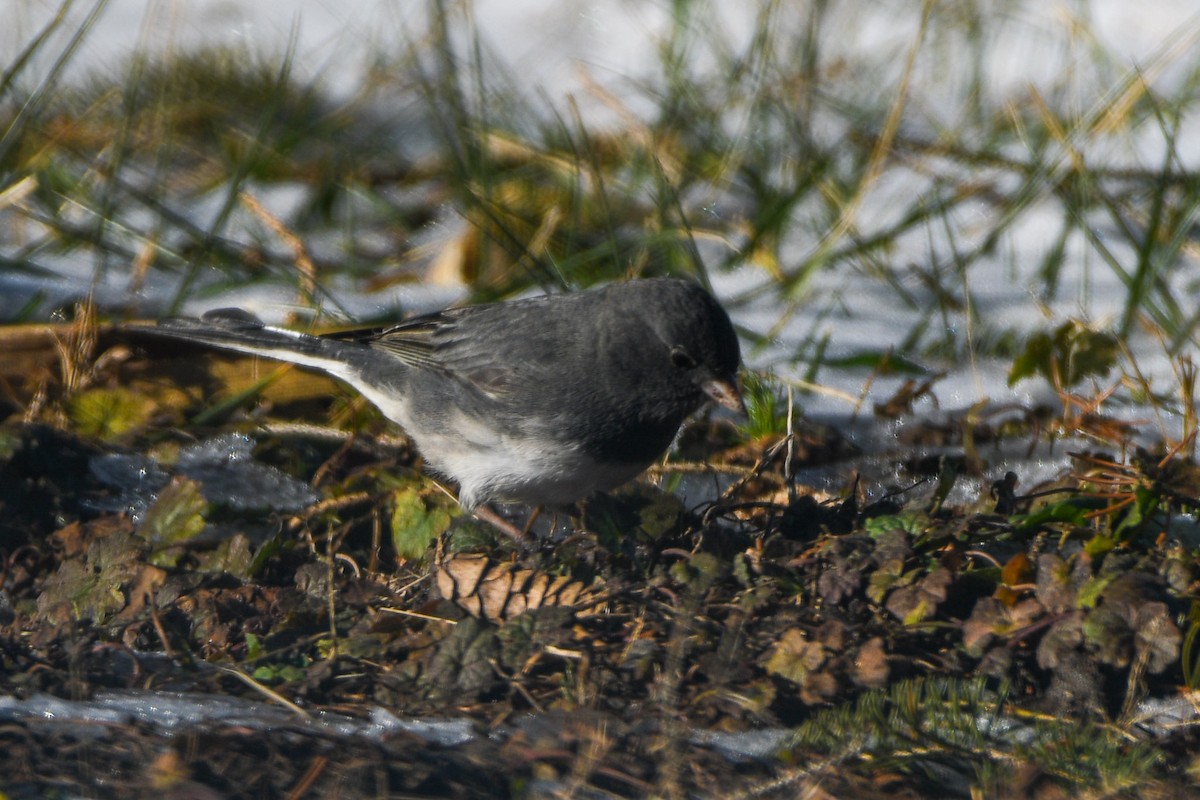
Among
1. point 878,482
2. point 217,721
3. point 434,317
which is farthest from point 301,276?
point 217,721

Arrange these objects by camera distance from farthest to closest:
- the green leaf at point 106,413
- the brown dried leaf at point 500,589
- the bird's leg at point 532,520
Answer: the green leaf at point 106,413
the bird's leg at point 532,520
the brown dried leaf at point 500,589

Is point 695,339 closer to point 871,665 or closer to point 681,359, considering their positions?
point 681,359

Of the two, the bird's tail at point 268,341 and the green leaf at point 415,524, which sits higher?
the bird's tail at point 268,341

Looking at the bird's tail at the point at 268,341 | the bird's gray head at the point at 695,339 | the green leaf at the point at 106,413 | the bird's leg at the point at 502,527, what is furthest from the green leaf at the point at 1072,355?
the green leaf at the point at 106,413

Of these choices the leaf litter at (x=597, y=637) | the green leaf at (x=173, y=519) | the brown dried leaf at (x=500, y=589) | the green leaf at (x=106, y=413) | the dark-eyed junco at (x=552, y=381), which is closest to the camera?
the leaf litter at (x=597, y=637)

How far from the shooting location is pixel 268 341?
10.4 feet

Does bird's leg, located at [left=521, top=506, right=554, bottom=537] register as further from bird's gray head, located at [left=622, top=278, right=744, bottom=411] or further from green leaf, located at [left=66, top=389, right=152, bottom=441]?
green leaf, located at [left=66, top=389, right=152, bottom=441]

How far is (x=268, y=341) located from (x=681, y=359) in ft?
3.54

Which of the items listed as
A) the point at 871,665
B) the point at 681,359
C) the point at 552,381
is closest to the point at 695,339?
the point at 681,359

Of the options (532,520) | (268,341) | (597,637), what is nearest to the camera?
(597,637)

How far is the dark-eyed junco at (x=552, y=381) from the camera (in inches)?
108

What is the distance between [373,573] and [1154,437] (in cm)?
190

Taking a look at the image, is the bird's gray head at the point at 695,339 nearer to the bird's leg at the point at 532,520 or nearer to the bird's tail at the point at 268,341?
the bird's leg at the point at 532,520

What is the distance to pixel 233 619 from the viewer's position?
2424 millimetres
